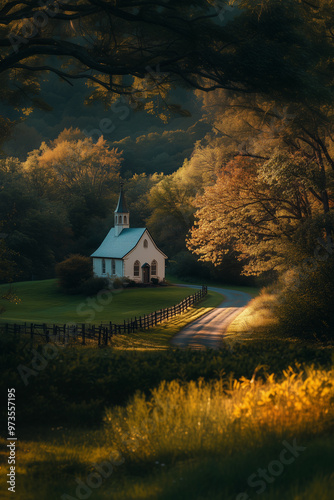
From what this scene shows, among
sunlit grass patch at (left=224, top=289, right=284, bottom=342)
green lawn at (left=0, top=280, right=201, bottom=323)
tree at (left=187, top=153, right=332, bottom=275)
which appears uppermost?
tree at (left=187, top=153, right=332, bottom=275)

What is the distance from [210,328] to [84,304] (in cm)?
2208

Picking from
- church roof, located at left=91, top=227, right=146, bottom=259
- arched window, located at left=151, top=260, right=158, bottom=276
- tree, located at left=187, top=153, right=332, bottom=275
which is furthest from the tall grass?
arched window, located at left=151, top=260, right=158, bottom=276

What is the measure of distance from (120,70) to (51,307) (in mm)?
35362

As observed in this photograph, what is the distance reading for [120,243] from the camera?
5953 centimetres

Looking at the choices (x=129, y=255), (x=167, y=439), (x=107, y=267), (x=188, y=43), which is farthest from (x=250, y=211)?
(x=107, y=267)

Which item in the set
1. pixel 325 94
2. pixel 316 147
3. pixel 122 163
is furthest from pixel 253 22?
pixel 122 163

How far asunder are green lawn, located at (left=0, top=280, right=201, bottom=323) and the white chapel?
457 cm

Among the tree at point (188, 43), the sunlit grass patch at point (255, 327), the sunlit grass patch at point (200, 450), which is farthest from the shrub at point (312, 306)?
the sunlit grass patch at point (200, 450)

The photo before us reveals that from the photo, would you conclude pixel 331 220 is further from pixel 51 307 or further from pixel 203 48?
pixel 51 307

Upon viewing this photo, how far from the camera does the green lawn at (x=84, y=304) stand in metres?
39.7

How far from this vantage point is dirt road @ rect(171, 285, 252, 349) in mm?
23641

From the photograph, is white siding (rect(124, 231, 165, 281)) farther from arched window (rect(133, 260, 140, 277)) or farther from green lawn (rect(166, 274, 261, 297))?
green lawn (rect(166, 274, 261, 297))

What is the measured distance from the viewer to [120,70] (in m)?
14.2

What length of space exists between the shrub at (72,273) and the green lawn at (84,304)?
3.56 feet
